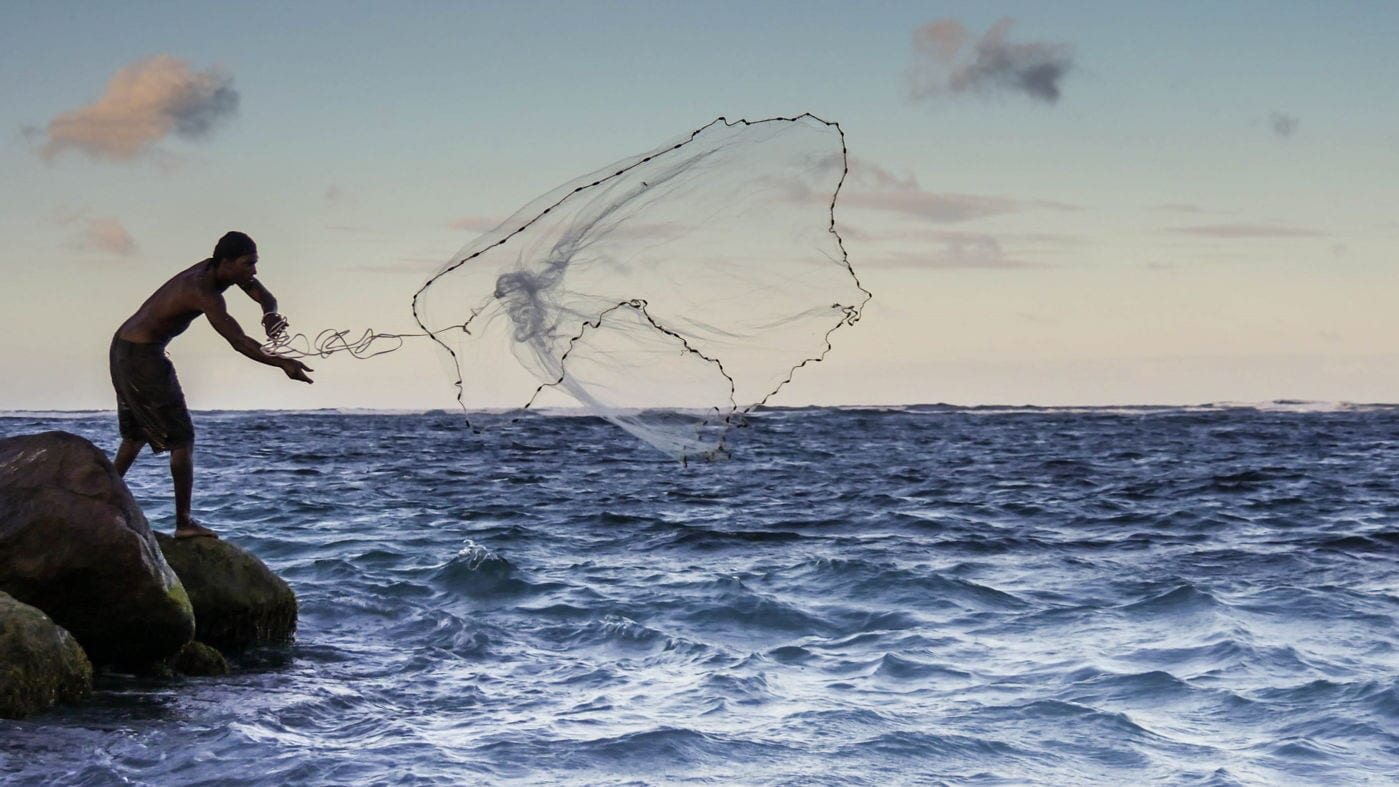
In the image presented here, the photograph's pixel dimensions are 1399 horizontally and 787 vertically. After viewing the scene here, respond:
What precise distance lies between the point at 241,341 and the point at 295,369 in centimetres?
50

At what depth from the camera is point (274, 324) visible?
8062mm

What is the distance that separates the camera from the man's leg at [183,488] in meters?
8.52

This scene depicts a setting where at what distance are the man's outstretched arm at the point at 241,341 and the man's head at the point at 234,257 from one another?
168 mm

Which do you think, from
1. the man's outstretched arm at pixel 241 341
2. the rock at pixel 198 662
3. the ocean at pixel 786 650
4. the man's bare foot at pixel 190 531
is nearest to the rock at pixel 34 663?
the ocean at pixel 786 650

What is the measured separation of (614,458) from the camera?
37031 millimetres

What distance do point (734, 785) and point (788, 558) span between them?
816cm

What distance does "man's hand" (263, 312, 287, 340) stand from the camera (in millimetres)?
7992

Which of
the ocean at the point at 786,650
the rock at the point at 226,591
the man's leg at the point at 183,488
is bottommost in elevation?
the ocean at the point at 786,650

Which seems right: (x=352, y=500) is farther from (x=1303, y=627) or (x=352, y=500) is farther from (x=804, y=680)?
(x=1303, y=627)

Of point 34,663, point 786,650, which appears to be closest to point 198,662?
point 34,663

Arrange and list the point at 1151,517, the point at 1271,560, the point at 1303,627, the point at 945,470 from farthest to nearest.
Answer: the point at 945,470 → the point at 1151,517 → the point at 1271,560 → the point at 1303,627

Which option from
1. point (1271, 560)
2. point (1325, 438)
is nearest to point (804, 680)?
point (1271, 560)

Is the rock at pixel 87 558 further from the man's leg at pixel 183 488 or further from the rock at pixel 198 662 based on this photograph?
the man's leg at pixel 183 488

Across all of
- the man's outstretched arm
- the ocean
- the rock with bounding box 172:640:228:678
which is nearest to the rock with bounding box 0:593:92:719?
the ocean
